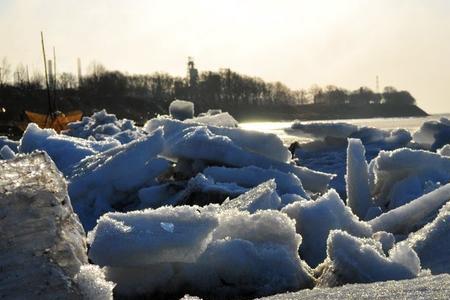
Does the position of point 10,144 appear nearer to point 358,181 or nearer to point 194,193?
point 194,193

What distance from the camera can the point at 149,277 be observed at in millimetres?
2545

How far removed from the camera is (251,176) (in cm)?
504

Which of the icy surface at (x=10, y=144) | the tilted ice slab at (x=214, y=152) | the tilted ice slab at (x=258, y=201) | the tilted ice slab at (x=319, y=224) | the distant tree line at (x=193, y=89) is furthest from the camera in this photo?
the distant tree line at (x=193, y=89)

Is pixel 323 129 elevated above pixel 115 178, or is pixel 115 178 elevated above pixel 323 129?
pixel 115 178

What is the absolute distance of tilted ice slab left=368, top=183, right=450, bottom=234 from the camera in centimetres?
379

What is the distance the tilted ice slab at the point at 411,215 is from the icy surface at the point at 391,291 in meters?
1.72

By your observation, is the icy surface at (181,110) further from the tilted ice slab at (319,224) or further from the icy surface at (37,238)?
the icy surface at (37,238)

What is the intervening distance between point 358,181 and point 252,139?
115 centimetres

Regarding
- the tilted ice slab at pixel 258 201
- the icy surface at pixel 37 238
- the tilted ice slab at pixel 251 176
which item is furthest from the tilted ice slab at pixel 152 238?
the tilted ice slab at pixel 251 176

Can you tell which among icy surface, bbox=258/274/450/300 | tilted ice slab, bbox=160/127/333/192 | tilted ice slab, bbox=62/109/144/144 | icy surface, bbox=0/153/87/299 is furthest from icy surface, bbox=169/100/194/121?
icy surface, bbox=258/274/450/300

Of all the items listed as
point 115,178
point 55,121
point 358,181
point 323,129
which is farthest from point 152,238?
point 55,121

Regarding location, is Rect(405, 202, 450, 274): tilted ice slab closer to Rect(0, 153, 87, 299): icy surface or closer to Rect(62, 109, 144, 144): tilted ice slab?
Rect(0, 153, 87, 299): icy surface

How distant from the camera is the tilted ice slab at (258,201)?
3.36 meters

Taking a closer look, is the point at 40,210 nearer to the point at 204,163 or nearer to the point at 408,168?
the point at 204,163
